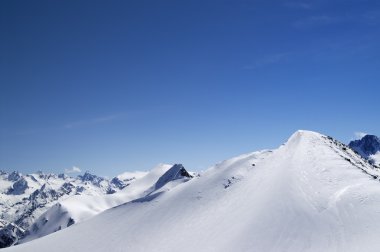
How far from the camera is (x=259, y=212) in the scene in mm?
48062

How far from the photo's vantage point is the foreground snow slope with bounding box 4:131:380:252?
3878 cm

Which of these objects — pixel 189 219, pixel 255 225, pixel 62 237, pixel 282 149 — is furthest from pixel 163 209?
pixel 282 149

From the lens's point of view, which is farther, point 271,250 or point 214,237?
point 214,237

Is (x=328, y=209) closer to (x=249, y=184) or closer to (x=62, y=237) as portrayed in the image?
(x=249, y=184)

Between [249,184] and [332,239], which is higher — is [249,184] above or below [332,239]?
above

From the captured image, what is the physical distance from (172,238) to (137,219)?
13397 millimetres

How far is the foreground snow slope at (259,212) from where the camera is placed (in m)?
38.8

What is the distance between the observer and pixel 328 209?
42000mm

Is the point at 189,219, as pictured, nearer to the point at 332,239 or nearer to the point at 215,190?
the point at 215,190

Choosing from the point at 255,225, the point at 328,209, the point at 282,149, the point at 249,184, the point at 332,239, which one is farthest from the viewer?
the point at 282,149

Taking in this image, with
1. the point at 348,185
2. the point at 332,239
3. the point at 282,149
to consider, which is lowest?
the point at 332,239

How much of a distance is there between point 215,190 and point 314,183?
66.0 ft

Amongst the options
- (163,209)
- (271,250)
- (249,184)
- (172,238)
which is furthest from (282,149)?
(271,250)

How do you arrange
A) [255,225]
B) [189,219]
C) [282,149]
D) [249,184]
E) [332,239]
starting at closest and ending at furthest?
[332,239]
[255,225]
[189,219]
[249,184]
[282,149]
